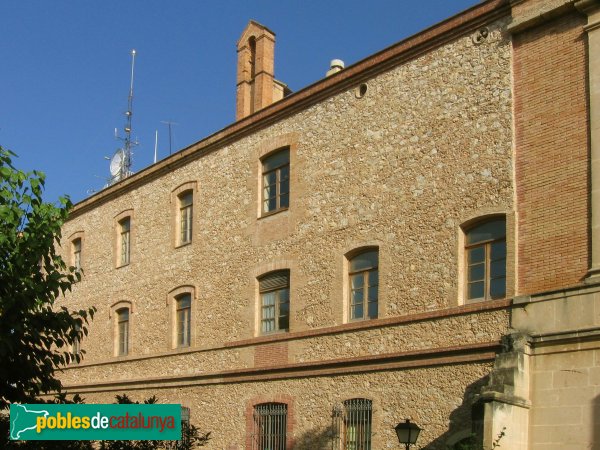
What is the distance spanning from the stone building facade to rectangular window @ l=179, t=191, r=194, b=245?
65 millimetres

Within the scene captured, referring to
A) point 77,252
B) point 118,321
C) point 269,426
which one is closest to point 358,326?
point 269,426

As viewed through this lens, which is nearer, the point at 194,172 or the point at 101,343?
the point at 194,172

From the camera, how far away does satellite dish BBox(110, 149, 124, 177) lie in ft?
110

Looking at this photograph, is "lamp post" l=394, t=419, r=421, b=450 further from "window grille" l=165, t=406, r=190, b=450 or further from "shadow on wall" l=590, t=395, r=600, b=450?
"window grille" l=165, t=406, r=190, b=450

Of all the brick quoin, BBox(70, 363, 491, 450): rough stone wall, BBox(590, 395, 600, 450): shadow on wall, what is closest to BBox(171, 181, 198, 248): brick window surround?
BBox(70, 363, 491, 450): rough stone wall

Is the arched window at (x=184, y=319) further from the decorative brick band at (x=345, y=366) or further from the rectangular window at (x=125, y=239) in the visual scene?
the rectangular window at (x=125, y=239)

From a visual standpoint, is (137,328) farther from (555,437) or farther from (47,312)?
(555,437)

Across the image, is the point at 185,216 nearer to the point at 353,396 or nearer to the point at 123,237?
the point at 123,237

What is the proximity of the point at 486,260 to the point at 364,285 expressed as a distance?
3.20 m

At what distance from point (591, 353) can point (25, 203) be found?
29.9ft

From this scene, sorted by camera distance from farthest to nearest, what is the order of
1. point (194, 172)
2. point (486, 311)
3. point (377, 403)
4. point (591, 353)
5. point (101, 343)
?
point (101, 343)
point (194, 172)
point (377, 403)
point (486, 311)
point (591, 353)

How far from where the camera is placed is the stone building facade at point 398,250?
14875 mm

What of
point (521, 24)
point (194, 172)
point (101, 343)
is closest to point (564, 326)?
point (521, 24)

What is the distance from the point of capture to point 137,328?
25859 millimetres
